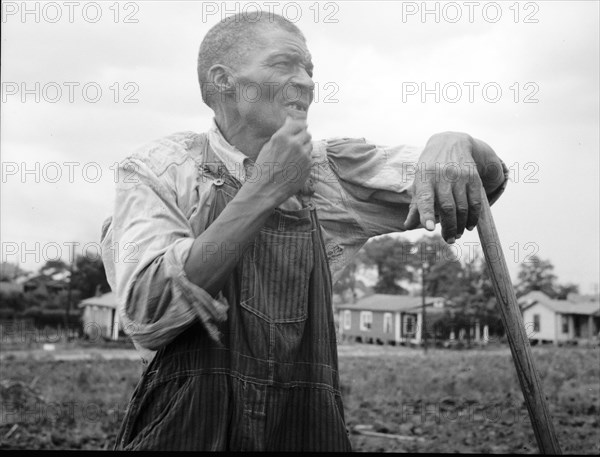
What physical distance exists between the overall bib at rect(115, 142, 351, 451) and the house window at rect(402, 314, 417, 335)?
462cm

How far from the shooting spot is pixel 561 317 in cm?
537

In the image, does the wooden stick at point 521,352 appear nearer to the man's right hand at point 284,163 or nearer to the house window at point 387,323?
the man's right hand at point 284,163

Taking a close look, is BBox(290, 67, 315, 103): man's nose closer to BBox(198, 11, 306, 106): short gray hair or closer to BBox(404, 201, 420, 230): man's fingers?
BBox(198, 11, 306, 106): short gray hair

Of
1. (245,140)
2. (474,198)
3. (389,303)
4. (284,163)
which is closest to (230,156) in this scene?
(245,140)

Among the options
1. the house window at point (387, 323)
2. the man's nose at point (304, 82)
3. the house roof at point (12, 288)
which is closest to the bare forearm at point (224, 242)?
the man's nose at point (304, 82)

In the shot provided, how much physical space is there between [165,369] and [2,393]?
5941mm

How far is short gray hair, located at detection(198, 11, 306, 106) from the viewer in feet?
3.59

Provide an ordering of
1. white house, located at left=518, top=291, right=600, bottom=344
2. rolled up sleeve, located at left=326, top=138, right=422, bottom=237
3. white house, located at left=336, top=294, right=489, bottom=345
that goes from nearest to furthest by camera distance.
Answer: rolled up sleeve, located at left=326, top=138, right=422, bottom=237
white house, located at left=518, top=291, right=600, bottom=344
white house, located at left=336, top=294, right=489, bottom=345

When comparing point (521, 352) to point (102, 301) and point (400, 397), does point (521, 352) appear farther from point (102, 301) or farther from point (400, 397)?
point (400, 397)

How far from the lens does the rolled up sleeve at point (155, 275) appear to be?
36.6 inches

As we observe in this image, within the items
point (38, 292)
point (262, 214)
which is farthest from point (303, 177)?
point (38, 292)

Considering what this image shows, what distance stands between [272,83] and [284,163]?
15 cm

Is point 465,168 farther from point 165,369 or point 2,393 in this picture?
point 2,393

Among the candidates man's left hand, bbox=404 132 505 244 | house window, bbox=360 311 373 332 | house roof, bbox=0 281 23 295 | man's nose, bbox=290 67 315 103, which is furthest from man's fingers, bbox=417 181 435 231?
house roof, bbox=0 281 23 295
